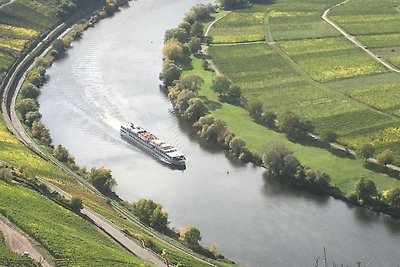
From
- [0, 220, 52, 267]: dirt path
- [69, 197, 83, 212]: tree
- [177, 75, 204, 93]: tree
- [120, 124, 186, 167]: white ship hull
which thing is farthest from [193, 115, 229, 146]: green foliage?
[0, 220, 52, 267]: dirt path

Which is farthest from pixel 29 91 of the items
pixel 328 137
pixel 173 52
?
pixel 328 137

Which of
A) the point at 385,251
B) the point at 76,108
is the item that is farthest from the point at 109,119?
the point at 385,251

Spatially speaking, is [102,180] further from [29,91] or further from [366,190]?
[29,91]

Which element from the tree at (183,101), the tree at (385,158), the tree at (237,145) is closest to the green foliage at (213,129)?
the tree at (237,145)

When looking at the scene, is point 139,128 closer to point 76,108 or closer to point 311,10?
point 76,108

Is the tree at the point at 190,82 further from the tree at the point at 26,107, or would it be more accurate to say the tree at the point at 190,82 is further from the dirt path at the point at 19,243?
the dirt path at the point at 19,243
